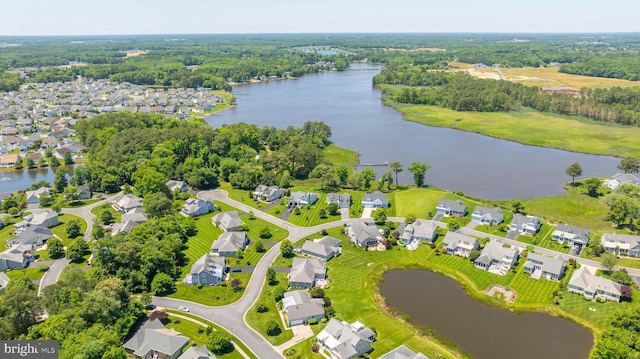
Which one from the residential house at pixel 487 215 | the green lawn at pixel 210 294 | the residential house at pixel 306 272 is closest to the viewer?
the green lawn at pixel 210 294

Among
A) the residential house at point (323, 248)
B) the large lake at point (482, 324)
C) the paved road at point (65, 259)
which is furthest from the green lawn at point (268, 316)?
the paved road at point (65, 259)

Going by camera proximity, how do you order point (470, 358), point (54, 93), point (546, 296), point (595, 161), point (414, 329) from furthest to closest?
point (54, 93), point (595, 161), point (546, 296), point (414, 329), point (470, 358)

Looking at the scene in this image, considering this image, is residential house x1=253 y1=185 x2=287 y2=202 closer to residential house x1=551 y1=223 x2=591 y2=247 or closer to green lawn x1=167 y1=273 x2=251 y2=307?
green lawn x1=167 y1=273 x2=251 y2=307

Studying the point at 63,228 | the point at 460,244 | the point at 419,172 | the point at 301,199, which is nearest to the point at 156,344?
the point at 63,228

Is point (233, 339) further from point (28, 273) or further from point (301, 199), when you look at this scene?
point (301, 199)

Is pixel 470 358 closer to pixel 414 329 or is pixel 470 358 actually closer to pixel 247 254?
pixel 414 329

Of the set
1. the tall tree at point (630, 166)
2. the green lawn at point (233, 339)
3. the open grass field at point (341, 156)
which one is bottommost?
the green lawn at point (233, 339)

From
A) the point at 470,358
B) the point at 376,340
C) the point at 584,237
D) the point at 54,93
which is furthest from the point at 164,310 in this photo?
the point at 54,93

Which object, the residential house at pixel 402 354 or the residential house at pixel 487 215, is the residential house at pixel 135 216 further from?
the residential house at pixel 487 215

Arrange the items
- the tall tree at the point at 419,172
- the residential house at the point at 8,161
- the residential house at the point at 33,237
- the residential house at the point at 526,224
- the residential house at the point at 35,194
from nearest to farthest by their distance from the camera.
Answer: the residential house at the point at 33,237 < the residential house at the point at 526,224 < the residential house at the point at 35,194 < the tall tree at the point at 419,172 < the residential house at the point at 8,161
